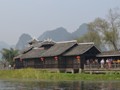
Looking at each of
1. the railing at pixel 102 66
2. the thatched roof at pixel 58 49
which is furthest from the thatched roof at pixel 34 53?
the railing at pixel 102 66

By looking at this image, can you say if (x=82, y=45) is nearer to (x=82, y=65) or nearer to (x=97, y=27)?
(x=82, y=65)

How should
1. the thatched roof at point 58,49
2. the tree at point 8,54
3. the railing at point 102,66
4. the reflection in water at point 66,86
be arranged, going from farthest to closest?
the tree at point 8,54 → the thatched roof at point 58,49 → the railing at point 102,66 → the reflection in water at point 66,86

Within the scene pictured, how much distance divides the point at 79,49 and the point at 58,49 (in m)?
5.36

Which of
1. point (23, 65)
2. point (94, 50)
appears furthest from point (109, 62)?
point (23, 65)

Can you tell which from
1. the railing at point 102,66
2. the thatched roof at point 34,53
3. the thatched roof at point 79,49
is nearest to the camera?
the railing at point 102,66

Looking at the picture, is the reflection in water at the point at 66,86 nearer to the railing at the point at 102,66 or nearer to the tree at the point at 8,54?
the railing at the point at 102,66

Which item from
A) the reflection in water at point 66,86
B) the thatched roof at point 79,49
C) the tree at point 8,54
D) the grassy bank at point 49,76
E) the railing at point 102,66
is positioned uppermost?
the tree at point 8,54

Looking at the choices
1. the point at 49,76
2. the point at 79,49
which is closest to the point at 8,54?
the point at 79,49

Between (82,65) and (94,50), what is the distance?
302 centimetres

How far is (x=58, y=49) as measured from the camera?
66.4 metres

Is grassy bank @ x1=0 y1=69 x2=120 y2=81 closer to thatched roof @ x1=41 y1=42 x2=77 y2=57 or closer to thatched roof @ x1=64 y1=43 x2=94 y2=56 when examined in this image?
thatched roof @ x1=41 y1=42 x2=77 y2=57

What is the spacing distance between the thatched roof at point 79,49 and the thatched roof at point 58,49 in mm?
895

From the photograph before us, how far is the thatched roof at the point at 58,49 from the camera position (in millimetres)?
64481

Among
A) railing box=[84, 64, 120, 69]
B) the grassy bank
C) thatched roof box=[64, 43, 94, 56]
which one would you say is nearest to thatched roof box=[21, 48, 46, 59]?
the grassy bank
